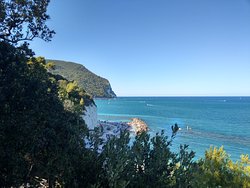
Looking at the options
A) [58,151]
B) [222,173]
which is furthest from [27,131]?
[222,173]

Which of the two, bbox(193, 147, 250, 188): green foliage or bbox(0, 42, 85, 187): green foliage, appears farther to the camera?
bbox(193, 147, 250, 188): green foliage

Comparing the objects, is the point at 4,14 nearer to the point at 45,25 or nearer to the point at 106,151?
the point at 45,25

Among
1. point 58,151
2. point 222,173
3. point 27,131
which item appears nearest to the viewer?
point 27,131

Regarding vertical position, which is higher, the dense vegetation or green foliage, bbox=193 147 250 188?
the dense vegetation

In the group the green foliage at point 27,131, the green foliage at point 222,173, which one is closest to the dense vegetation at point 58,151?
the green foliage at point 27,131

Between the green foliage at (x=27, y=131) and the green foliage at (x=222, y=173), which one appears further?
the green foliage at (x=222, y=173)

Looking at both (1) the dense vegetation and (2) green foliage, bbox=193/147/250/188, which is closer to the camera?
(1) the dense vegetation

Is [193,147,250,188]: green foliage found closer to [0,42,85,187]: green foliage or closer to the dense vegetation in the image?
the dense vegetation

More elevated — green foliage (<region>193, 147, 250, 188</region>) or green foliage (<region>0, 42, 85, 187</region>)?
green foliage (<region>0, 42, 85, 187</region>)

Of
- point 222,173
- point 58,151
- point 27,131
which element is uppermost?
point 27,131

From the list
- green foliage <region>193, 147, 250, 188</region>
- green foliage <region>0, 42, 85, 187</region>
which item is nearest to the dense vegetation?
green foliage <region>0, 42, 85, 187</region>

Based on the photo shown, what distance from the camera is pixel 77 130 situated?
27.2 ft

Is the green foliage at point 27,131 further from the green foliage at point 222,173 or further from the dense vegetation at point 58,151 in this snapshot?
the green foliage at point 222,173

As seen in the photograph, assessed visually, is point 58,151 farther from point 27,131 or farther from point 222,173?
point 222,173
